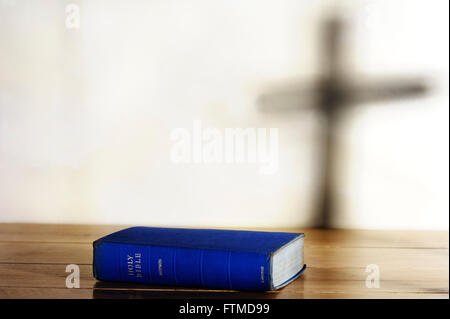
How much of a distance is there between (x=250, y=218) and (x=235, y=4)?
0.58 metres

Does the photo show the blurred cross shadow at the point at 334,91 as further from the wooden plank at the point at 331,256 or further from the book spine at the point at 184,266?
the book spine at the point at 184,266

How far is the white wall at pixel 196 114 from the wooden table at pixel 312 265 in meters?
0.10

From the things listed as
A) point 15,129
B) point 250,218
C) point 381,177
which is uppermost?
point 15,129

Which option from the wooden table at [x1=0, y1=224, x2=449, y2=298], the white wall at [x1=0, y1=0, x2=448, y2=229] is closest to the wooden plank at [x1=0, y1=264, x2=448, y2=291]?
the wooden table at [x1=0, y1=224, x2=449, y2=298]

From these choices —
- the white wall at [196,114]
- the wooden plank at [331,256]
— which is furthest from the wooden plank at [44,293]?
the white wall at [196,114]

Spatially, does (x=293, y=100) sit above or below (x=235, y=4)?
below

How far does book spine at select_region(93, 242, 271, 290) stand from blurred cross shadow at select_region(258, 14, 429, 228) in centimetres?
74

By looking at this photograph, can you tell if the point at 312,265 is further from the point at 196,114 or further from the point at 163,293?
the point at 196,114

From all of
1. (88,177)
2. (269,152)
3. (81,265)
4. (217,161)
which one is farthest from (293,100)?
(81,265)

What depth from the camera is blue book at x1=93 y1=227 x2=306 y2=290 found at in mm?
825

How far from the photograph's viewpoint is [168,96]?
1517 mm

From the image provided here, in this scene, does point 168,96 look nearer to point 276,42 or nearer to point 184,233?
point 276,42
